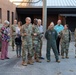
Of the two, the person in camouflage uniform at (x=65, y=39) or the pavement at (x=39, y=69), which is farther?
the person in camouflage uniform at (x=65, y=39)

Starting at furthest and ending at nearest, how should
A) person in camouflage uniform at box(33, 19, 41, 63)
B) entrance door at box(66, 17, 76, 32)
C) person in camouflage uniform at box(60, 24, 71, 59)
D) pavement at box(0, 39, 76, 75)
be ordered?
entrance door at box(66, 17, 76, 32) → person in camouflage uniform at box(60, 24, 71, 59) → person in camouflage uniform at box(33, 19, 41, 63) → pavement at box(0, 39, 76, 75)

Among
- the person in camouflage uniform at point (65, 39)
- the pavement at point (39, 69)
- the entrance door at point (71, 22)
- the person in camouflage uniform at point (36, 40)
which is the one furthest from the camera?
the entrance door at point (71, 22)

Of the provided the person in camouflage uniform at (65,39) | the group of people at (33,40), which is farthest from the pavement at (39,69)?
the person in camouflage uniform at (65,39)

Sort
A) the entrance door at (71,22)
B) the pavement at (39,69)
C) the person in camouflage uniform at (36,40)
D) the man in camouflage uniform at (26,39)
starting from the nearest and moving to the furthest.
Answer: the pavement at (39,69)
the man in camouflage uniform at (26,39)
the person in camouflage uniform at (36,40)
the entrance door at (71,22)

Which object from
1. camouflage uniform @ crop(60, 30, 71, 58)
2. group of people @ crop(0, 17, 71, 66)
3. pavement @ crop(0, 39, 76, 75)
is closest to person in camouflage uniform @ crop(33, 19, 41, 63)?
group of people @ crop(0, 17, 71, 66)

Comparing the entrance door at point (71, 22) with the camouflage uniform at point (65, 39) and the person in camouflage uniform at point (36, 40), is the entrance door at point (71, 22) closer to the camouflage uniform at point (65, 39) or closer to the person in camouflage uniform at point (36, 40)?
the camouflage uniform at point (65, 39)

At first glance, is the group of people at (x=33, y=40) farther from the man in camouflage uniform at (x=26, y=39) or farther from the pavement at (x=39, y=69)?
the pavement at (x=39, y=69)

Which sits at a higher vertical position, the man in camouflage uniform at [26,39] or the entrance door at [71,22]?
the entrance door at [71,22]

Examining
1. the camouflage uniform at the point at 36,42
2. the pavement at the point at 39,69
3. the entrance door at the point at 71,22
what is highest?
the entrance door at the point at 71,22

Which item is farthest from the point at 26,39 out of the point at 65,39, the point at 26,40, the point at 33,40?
the point at 65,39

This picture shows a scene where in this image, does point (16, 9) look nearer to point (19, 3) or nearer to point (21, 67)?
point (19, 3)

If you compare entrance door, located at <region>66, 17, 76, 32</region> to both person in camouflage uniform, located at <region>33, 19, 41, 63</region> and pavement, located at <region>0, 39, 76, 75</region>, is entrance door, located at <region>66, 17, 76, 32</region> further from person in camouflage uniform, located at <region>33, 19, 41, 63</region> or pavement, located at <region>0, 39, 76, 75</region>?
pavement, located at <region>0, 39, 76, 75</region>

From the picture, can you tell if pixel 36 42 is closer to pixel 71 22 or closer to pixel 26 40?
pixel 26 40

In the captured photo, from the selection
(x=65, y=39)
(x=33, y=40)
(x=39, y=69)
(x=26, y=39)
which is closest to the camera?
(x=39, y=69)
